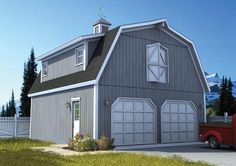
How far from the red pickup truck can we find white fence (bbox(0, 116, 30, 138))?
15.3 meters

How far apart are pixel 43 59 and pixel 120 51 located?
904 cm

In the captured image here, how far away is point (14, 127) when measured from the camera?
28750mm

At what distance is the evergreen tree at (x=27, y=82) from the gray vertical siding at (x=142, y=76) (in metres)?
22.5

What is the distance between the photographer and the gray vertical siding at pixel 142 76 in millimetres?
18750

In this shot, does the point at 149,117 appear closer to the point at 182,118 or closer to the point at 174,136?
the point at 174,136

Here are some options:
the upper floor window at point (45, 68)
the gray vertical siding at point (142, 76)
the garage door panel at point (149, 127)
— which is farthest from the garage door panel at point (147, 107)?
the upper floor window at point (45, 68)

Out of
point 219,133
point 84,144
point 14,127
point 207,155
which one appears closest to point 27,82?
point 14,127

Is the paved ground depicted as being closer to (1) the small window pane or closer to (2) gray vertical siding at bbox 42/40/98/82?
(1) the small window pane

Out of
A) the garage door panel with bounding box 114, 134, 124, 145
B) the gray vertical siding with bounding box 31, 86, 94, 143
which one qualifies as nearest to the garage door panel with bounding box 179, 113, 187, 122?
the garage door panel with bounding box 114, 134, 124, 145

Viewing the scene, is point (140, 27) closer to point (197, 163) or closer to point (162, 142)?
point (162, 142)

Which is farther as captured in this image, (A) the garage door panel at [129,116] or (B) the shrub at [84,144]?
(A) the garage door panel at [129,116]

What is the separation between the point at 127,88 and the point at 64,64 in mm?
5727

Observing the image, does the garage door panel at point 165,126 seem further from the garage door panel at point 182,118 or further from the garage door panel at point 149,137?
the garage door panel at point 182,118

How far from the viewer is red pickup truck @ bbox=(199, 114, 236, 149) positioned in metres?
17.9
